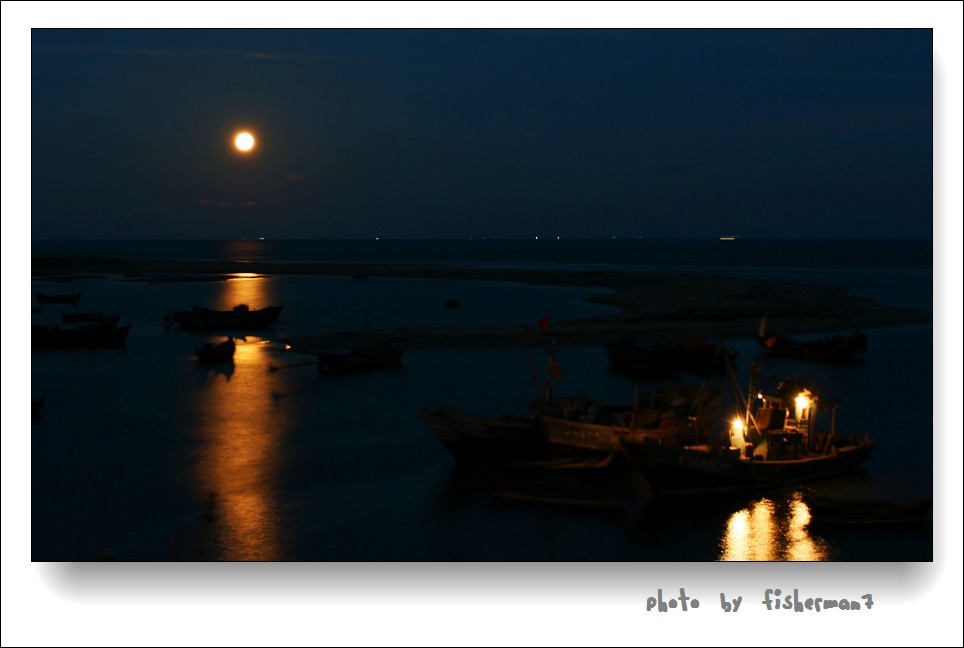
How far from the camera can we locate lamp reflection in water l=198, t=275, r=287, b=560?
15195 mm

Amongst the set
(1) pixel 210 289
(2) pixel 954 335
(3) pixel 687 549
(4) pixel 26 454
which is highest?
(1) pixel 210 289

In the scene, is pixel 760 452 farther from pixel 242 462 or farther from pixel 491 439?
pixel 242 462

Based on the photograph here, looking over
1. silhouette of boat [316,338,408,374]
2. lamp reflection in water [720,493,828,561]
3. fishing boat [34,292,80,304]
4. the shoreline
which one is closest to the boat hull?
lamp reflection in water [720,493,828,561]

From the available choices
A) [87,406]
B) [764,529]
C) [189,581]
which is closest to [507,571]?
[189,581]

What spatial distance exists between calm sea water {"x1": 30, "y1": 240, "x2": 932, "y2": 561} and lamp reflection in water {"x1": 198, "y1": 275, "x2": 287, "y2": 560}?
0.06 metres

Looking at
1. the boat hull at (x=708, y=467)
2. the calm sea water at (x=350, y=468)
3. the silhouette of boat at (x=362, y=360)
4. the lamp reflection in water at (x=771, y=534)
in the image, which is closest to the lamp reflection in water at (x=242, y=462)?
the calm sea water at (x=350, y=468)

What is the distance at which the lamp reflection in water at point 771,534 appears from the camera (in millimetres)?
14750

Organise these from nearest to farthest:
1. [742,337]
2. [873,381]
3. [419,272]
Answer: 1. [873,381]
2. [742,337]
3. [419,272]

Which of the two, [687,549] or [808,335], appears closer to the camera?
[687,549]

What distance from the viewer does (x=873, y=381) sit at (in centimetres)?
2955

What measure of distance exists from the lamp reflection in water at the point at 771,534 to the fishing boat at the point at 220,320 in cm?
3216

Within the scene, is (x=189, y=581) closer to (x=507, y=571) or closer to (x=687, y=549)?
(x=507, y=571)

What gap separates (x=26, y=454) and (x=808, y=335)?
3487 centimetres

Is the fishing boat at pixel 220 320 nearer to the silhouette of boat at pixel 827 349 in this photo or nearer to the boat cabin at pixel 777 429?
the silhouette of boat at pixel 827 349
